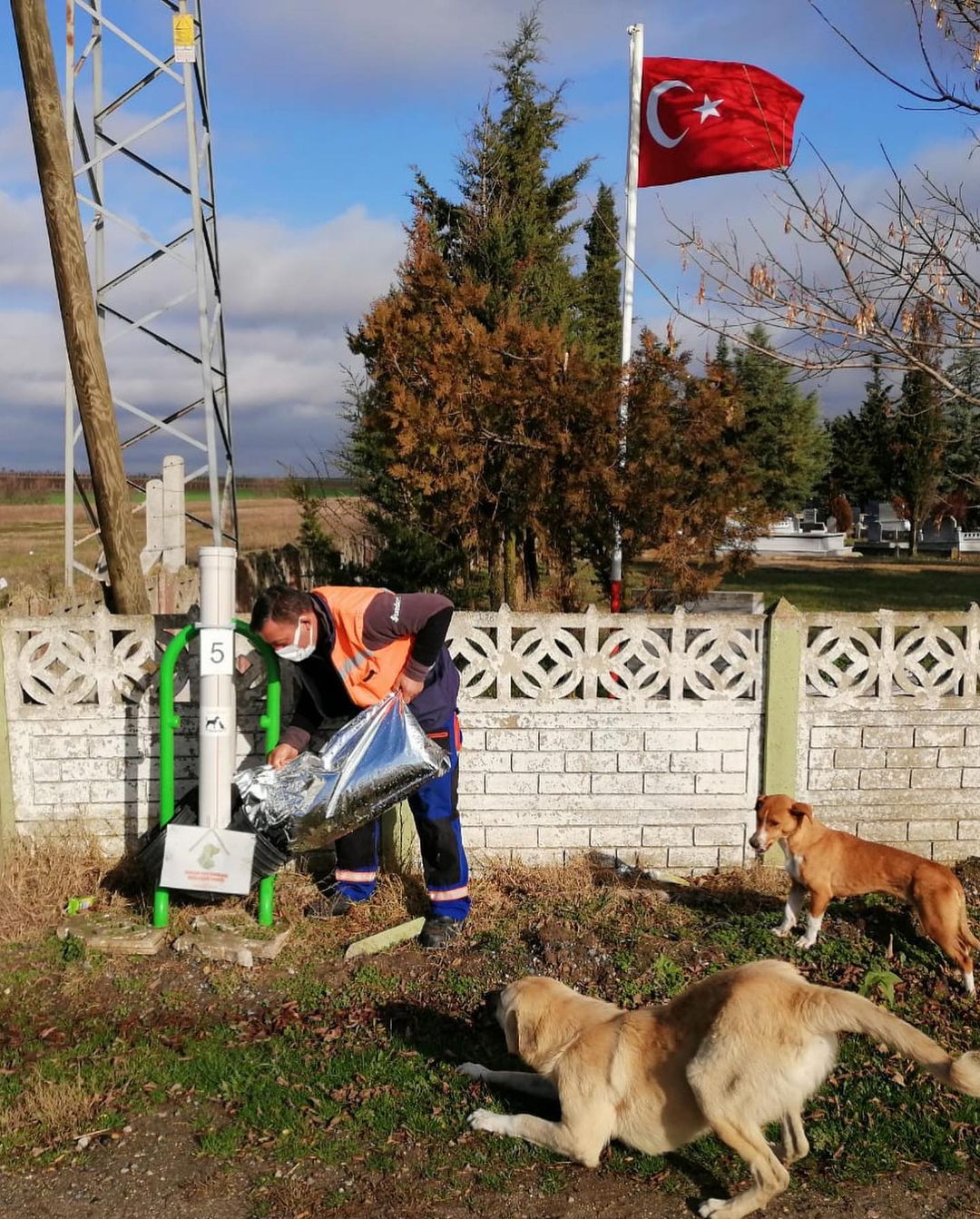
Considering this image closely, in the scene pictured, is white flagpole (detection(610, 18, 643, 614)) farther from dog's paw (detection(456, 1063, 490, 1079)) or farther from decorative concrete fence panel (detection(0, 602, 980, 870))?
dog's paw (detection(456, 1063, 490, 1079))

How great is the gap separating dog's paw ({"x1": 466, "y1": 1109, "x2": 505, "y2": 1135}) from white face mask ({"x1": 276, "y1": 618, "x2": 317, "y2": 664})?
83.6 inches

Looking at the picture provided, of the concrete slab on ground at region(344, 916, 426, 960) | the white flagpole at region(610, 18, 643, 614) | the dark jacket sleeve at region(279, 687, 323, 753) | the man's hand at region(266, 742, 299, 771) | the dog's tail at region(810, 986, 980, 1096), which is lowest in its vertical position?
the concrete slab on ground at region(344, 916, 426, 960)

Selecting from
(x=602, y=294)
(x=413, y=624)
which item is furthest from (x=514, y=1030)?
(x=602, y=294)

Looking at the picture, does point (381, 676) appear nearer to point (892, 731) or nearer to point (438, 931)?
point (438, 931)

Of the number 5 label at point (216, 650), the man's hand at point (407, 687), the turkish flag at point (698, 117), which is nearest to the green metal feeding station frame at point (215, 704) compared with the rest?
the number 5 label at point (216, 650)

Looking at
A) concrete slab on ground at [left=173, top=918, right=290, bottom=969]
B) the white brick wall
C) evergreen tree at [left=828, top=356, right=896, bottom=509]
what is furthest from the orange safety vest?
evergreen tree at [left=828, top=356, right=896, bottom=509]

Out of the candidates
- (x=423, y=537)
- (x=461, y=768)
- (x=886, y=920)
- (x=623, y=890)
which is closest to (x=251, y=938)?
(x=461, y=768)

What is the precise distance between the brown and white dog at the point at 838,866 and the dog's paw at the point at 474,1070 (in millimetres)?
1647

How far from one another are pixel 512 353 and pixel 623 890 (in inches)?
226

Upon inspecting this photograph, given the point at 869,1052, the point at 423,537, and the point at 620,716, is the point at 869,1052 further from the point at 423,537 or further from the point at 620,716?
the point at 423,537

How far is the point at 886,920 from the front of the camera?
507cm

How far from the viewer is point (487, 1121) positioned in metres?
3.40

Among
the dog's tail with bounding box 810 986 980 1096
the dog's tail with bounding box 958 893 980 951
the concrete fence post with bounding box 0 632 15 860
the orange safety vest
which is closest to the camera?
the dog's tail with bounding box 810 986 980 1096

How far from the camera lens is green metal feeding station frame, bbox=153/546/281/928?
4824 mm
